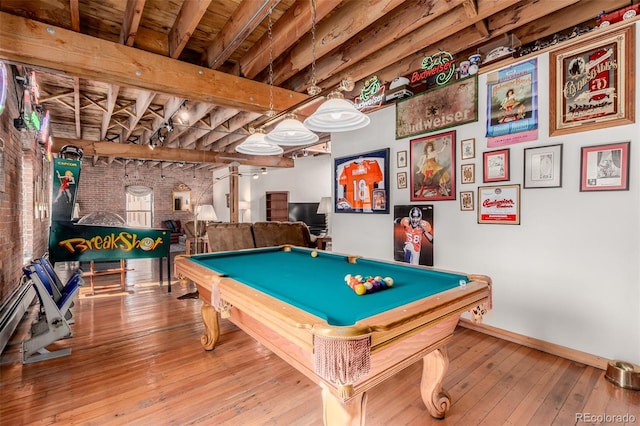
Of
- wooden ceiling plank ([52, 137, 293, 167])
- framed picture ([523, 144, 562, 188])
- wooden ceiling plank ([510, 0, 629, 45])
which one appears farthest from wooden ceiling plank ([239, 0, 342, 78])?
wooden ceiling plank ([52, 137, 293, 167])

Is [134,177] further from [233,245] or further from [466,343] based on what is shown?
[466,343]

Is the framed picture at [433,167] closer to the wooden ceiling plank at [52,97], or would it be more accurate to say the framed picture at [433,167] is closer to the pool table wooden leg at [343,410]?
the pool table wooden leg at [343,410]

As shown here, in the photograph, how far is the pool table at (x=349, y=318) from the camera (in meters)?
1.10

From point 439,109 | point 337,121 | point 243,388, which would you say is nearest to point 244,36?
point 337,121

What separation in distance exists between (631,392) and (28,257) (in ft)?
22.3

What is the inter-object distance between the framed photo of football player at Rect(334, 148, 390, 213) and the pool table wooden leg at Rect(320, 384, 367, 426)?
9.13 ft

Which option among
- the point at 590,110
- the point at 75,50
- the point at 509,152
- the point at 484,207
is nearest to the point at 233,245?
the point at 75,50

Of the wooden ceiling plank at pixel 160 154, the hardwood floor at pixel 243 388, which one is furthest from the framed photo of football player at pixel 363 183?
the wooden ceiling plank at pixel 160 154

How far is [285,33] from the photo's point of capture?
2912 millimetres

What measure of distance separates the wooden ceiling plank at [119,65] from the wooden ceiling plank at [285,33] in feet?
0.78

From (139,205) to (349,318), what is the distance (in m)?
12.5

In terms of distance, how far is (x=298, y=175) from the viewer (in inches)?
360

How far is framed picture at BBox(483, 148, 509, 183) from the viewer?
277cm

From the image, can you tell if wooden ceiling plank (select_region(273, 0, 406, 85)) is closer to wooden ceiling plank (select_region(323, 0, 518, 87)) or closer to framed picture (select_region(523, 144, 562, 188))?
wooden ceiling plank (select_region(323, 0, 518, 87))
